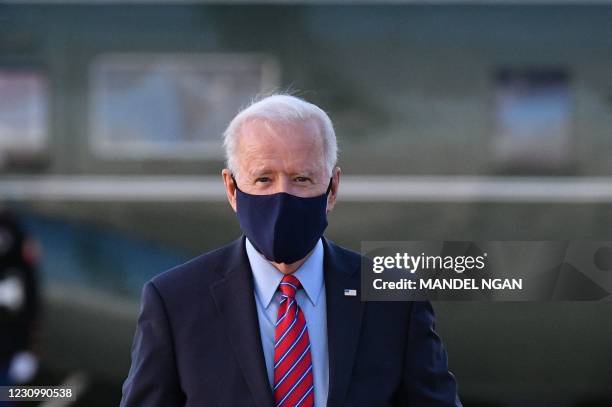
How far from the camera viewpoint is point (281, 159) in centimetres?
192

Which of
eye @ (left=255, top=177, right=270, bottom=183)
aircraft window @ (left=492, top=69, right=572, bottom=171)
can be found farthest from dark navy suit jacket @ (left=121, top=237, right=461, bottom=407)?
aircraft window @ (left=492, top=69, right=572, bottom=171)

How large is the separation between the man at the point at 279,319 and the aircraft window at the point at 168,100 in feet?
10.5

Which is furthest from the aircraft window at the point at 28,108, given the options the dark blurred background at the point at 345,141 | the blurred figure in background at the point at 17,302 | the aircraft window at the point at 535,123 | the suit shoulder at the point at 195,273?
the suit shoulder at the point at 195,273

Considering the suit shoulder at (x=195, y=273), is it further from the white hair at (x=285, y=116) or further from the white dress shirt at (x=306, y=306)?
the white hair at (x=285, y=116)

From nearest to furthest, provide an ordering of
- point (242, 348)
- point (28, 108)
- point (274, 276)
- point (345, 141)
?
point (242, 348)
point (274, 276)
point (345, 141)
point (28, 108)

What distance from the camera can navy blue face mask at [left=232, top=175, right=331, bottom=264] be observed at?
77.4 inches

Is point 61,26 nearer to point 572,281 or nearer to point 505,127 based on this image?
point 505,127

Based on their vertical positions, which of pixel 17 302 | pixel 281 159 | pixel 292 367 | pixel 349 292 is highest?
pixel 281 159

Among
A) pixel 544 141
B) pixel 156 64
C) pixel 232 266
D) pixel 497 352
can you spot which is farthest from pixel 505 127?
pixel 232 266

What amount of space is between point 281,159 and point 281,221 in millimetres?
124

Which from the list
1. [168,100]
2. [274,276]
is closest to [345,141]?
[168,100]

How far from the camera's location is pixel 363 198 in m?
5.11

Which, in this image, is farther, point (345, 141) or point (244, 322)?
point (345, 141)

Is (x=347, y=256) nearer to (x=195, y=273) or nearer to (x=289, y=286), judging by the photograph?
(x=289, y=286)
